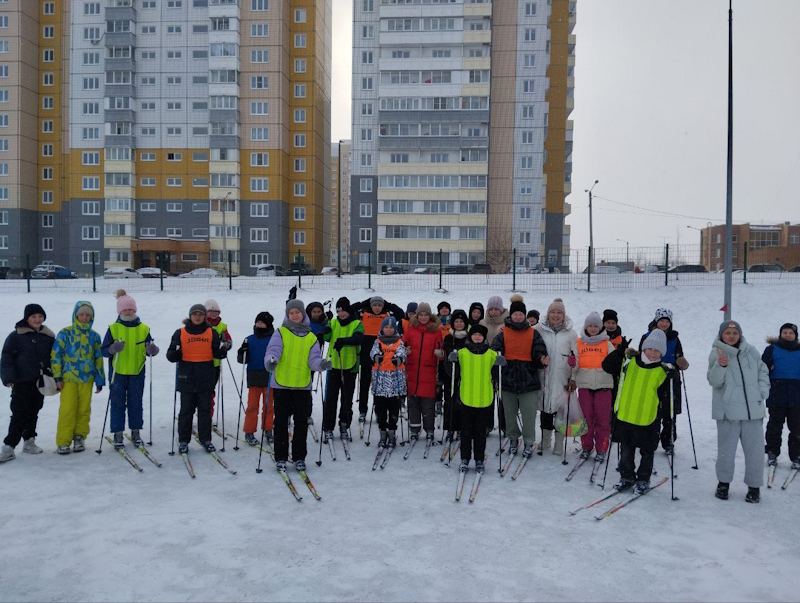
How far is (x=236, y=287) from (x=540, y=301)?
11339 mm

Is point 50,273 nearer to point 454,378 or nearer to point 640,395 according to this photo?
point 454,378

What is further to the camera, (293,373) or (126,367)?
(126,367)

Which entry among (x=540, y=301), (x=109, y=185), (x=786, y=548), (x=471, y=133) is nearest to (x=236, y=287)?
(x=540, y=301)

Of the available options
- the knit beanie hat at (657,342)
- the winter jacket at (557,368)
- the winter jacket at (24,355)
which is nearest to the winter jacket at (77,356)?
the winter jacket at (24,355)

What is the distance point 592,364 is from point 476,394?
1491 millimetres

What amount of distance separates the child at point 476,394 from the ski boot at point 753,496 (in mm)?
2563

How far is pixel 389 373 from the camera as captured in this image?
7.50 meters

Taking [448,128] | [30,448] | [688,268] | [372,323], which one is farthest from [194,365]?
[448,128]

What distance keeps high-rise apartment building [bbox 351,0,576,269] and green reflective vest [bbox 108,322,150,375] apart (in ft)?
158

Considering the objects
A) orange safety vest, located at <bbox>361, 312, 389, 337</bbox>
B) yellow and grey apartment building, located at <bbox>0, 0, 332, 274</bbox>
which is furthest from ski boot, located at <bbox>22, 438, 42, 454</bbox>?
yellow and grey apartment building, located at <bbox>0, 0, 332, 274</bbox>

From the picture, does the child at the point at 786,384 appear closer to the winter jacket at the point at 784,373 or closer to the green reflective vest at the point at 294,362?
the winter jacket at the point at 784,373

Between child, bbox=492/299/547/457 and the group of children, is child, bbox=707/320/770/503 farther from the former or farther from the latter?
child, bbox=492/299/547/457

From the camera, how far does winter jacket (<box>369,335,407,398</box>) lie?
24.5ft

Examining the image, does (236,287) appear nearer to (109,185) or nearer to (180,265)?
(180,265)
